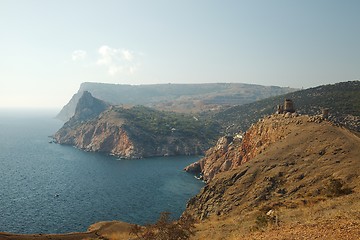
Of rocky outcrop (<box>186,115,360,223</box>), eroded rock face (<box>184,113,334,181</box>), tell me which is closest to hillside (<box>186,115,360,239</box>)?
rocky outcrop (<box>186,115,360,223</box>)

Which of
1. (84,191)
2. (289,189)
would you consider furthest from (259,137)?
(84,191)

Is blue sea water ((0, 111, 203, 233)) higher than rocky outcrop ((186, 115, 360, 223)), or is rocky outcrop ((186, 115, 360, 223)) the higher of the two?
rocky outcrop ((186, 115, 360, 223))

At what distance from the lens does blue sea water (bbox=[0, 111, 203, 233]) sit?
271 feet

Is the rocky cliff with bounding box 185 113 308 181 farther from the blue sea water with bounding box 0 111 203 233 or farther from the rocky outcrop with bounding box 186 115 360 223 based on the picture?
the blue sea water with bounding box 0 111 203 233

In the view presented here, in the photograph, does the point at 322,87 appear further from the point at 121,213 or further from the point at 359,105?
the point at 121,213

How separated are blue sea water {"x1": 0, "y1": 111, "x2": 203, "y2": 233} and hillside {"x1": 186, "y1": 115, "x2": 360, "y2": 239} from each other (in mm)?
26784

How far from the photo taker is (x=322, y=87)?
7771 inches

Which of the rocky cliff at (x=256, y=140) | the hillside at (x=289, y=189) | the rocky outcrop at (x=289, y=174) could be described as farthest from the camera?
the rocky cliff at (x=256, y=140)

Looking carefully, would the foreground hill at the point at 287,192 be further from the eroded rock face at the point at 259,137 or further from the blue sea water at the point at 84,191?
the blue sea water at the point at 84,191

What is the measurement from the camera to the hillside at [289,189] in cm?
2878

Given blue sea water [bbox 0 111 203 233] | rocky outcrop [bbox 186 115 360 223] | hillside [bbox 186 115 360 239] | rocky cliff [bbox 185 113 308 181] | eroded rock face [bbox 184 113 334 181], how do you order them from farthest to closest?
blue sea water [bbox 0 111 203 233] → rocky cliff [bbox 185 113 308 181] → eroded rock face [bbox 184 113 334 181] → rocky outcrop [bbox 186 115 360 223] → hillside [bbox 186 115 360 239]

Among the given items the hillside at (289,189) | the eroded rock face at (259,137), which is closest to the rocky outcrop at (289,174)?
the hillside at (289,189)

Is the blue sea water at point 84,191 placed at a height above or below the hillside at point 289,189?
below

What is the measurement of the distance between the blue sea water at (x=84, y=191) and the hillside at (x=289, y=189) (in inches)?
1054
